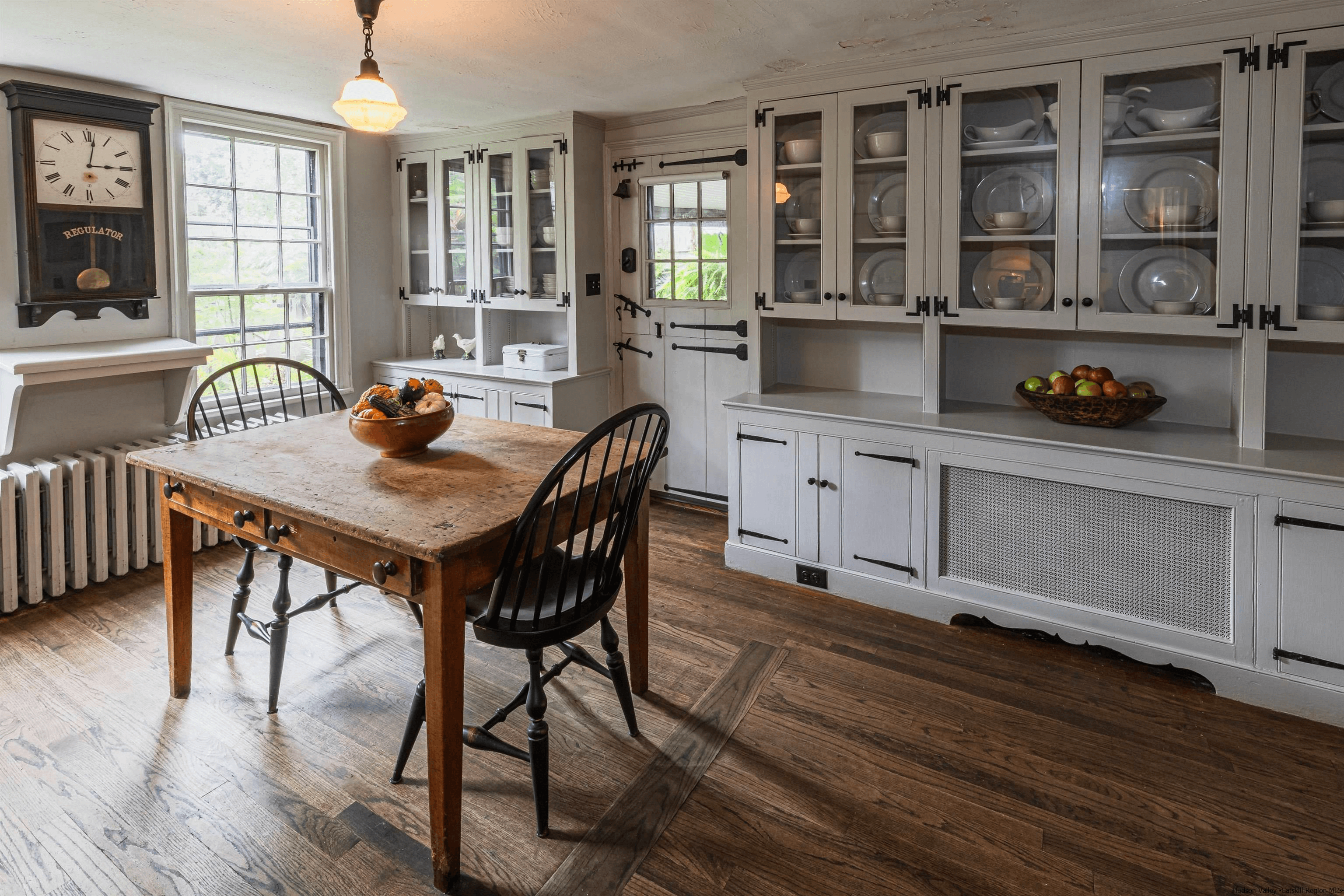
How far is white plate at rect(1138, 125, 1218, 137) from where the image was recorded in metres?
2.68

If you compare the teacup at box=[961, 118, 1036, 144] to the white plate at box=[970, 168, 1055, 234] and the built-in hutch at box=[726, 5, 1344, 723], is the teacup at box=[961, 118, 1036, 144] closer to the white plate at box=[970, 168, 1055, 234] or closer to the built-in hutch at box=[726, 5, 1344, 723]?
the built-in hutch at box=[726, 5, 1344, 723]

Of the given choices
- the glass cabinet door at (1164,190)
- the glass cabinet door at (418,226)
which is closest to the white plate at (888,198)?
the glass cabinet door at (1164,190)

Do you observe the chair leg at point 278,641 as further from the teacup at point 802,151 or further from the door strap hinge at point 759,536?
the teacup at point 802,151

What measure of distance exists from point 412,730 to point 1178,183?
3.11 m

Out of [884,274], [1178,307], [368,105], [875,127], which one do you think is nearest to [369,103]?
[368,105]

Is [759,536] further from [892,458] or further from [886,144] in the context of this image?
[886,144]

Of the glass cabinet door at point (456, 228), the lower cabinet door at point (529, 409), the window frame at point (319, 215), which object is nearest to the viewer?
the window frame at point (319, 215)

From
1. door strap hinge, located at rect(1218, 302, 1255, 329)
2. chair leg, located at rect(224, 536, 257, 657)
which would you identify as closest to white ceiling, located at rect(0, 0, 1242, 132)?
door strap hinge, located at rect(1218, 302, 1255, 329)

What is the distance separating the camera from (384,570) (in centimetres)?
181

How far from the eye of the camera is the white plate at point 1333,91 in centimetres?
249

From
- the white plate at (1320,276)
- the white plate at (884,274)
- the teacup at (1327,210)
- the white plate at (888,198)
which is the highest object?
the white plate at (888,198)

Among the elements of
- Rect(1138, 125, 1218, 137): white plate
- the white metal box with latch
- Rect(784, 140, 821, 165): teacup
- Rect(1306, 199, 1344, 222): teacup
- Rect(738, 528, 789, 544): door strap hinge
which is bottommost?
Rect(738, 528, 789, 544): door strap hinge

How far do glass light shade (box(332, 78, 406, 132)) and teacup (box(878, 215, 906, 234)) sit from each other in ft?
6.49

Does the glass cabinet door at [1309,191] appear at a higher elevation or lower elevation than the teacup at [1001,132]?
lower
